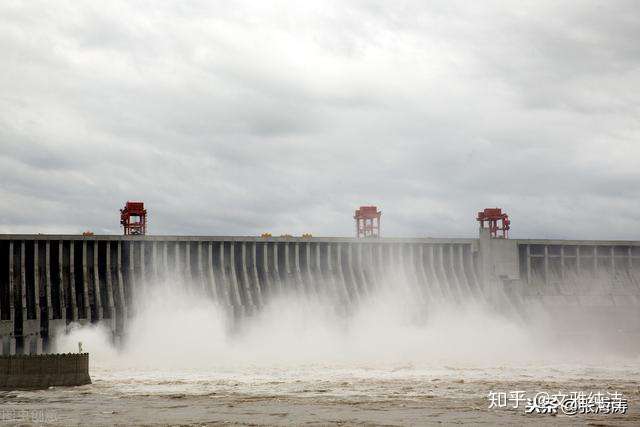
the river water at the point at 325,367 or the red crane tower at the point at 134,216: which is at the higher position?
the red crane tower at the point at 134,216

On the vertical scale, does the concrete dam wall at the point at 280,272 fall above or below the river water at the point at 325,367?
above

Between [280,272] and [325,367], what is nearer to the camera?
[325,367]

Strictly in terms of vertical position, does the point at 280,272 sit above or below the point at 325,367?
above

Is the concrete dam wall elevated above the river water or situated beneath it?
elevated above

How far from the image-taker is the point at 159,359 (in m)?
45.7

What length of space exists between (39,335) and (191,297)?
31.1 feet

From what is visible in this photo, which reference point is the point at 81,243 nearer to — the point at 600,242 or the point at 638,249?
the point at 600,242

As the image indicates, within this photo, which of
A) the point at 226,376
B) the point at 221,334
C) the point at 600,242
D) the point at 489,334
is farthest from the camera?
the point at 600,242

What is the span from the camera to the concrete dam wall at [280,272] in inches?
1852

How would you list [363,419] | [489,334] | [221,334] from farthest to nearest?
[489,334], [221,334], [363,419]

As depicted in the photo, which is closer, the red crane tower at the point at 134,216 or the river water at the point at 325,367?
the river water at the point at 325,367

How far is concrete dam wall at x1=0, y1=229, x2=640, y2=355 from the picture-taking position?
47031mm

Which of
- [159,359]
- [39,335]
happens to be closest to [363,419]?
[159,359]

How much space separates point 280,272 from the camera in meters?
53.4
